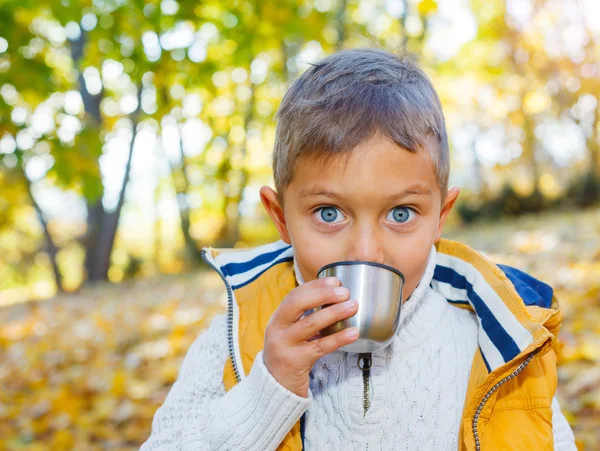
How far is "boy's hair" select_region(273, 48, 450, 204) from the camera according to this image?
1344mm

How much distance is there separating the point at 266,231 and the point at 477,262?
17870mm

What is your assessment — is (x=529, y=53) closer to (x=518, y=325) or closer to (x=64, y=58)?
(x=64, y=58)

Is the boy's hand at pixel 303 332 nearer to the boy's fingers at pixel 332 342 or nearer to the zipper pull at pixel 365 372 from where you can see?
the boy's fingers at pixel 332 342

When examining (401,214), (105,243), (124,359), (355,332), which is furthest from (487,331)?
(105,243)

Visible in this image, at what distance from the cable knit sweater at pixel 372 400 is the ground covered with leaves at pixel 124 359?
1.14 meters

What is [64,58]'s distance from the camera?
1328 cm

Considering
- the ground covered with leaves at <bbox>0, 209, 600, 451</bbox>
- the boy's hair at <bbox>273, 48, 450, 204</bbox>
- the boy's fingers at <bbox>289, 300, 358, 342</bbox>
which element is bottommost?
the ground covered with leaves at <bbox>0, 209, 600, 451</bbox>

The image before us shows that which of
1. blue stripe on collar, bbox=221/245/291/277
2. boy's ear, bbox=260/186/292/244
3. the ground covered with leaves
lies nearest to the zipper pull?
boy's ear, bbox=260/186/292/244

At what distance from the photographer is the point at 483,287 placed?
1.69m

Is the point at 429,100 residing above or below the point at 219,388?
above

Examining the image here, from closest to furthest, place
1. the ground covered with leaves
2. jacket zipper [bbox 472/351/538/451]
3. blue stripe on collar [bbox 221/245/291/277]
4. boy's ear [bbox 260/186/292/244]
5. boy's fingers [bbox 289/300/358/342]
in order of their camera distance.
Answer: boy's fingers [bbox 289/300/358/342]
jacket zipper [bbox 472/351/538/451]
boy's ear [bbox 260/186/292/244]
blue stripe on collar [bbox 221/245/291/277]
the ground covered with leaves

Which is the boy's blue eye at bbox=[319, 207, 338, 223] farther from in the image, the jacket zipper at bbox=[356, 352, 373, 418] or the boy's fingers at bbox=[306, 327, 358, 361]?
the jacket zipper at bbox=[356, 352, 373, 418]

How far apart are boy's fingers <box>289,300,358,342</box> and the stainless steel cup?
23 millimetres

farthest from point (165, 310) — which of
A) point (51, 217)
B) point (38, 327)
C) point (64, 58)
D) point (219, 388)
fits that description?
point (51, 217)
